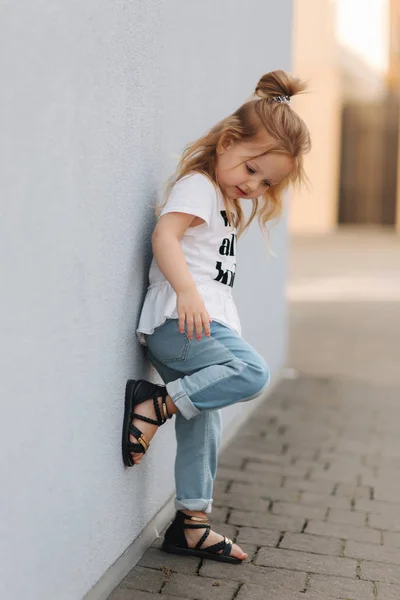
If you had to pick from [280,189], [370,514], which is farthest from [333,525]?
[280,189]

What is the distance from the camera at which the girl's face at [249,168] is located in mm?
2809

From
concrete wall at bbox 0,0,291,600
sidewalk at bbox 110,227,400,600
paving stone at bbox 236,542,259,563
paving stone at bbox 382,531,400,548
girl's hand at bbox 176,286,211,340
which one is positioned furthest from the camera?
paving stone at bbox 382,531,400,548

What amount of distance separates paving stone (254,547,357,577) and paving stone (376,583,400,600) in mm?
111

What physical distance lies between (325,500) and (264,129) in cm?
172

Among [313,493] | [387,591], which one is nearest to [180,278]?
[387,591]

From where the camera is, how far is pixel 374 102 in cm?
2516

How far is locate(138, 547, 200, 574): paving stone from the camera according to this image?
2916 mm

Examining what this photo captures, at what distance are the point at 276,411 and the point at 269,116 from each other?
2.76m

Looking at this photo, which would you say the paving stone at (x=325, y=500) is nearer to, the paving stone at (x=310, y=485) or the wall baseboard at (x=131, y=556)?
the paving stone at (x=310, y=485)

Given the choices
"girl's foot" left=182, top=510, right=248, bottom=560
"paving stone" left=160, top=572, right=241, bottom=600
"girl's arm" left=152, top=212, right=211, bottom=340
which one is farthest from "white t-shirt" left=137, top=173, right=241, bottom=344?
"paving stone" left=160, top=572, right=241, bottom=600

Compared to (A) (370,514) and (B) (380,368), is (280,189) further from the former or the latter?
(B) (380,368)

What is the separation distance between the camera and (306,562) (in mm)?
3057

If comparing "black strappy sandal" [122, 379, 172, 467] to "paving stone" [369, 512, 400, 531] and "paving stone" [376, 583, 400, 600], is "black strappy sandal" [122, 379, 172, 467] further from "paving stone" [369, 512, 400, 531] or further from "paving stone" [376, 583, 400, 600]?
"paving stone" [369, 512, 400, 531]

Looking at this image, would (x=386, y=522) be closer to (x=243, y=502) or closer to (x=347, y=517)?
(x=347, y=517)
